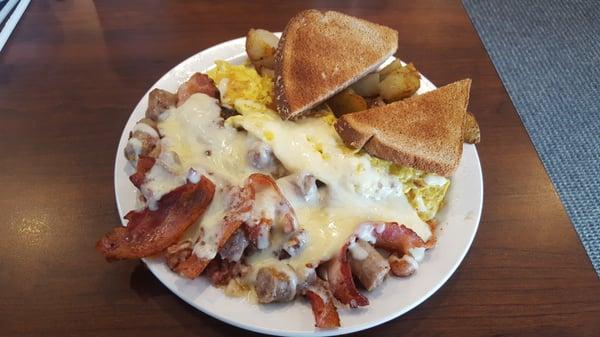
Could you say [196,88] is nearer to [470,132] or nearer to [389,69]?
[389,69]

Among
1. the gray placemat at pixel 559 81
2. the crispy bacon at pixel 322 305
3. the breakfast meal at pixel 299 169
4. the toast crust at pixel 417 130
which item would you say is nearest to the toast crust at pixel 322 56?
the breakfast meal at pixel 299 169

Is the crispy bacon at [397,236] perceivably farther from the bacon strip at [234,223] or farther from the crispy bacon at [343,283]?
the bacon strip at [234,223]

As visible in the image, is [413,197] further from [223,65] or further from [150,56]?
[150,56]

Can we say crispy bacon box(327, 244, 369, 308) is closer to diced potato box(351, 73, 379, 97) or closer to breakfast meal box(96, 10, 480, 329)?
breakfast meal box(96, 10, 480, 329)

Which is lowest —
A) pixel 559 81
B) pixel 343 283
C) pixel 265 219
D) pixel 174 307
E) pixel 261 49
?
pixel 559 81

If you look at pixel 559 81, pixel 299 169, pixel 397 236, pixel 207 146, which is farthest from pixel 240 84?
pixel 559 81

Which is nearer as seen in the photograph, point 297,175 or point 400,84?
point 297,175

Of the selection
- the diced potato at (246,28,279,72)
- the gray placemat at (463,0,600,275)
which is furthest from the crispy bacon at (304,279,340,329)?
the gray placemat at (463,0,600,275)
